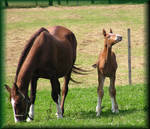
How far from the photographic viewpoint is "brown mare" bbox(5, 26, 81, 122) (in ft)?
29.2

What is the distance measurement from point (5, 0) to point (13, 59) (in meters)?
25.8

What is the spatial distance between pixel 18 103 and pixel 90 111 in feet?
8.34

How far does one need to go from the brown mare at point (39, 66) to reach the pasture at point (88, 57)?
47cm

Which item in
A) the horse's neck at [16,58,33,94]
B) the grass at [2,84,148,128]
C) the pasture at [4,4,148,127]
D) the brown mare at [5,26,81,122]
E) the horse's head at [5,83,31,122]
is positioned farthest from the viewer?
the pasture at [4,4,148,127]

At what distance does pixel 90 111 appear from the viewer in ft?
34.8

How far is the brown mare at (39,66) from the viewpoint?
8914 mm

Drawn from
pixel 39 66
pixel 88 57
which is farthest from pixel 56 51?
pixel 88 57

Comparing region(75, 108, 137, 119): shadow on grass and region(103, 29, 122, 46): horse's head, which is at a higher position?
region(103, 29, 122, 46): horse's head

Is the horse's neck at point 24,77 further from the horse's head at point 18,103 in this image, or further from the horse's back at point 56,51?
the horse's back at point 56,51

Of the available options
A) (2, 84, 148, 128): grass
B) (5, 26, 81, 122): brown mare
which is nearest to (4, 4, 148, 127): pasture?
(2, 84, 148, 128): grass

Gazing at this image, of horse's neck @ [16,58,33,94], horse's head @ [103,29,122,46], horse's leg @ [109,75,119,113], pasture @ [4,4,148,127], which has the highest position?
horse's head @ [103,29,122,46]

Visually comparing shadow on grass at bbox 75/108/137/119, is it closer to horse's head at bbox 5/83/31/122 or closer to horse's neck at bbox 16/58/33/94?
horse's head at bbox 5/83/31/122

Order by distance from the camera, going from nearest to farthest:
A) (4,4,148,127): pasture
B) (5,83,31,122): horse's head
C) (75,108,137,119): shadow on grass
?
(5,83,31,122): horse's head, (4,4,148,127): pasture, (75,108,137,119): shadow on grass

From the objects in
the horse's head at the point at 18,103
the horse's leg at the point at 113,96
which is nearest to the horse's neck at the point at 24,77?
the horse's head at the point at 18,103
